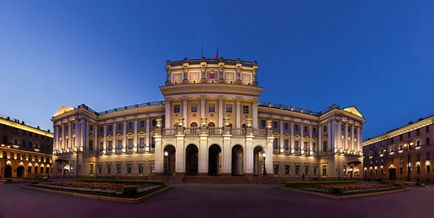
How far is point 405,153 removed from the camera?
98.9 m

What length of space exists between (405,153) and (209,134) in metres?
67.4

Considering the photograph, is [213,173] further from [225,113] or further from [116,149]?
[116,149]

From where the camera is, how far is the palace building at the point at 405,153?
87688 mm

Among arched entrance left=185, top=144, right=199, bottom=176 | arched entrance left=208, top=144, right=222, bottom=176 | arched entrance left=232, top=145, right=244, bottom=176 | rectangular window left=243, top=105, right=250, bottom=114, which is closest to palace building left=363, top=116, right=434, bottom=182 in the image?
rectangular window left=243, top=105, right=250, bottom=114

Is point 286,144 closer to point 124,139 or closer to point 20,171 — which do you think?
point 124,139

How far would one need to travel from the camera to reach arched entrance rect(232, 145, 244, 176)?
6508 cm

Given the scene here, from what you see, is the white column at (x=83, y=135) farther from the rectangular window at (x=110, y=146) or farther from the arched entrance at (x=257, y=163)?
the arched entrance at (x=257, y=163)

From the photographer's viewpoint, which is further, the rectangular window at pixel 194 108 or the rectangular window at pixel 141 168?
the rectangular window at pixel 141 168

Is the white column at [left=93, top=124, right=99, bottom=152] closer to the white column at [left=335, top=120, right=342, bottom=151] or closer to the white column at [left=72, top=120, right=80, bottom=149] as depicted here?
the white column at [left=72, top=120, right=80, bottom=149]

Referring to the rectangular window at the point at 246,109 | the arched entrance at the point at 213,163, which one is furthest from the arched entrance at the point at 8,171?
the rectangular window at the point at 246,109

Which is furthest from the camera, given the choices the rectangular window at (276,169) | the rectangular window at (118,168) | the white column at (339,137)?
the white column at (339,137)

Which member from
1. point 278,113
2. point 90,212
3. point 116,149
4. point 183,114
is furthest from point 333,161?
point 90,212

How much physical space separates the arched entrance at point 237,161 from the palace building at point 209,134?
2.2 inches

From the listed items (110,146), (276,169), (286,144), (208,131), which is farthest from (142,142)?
(286,144)
